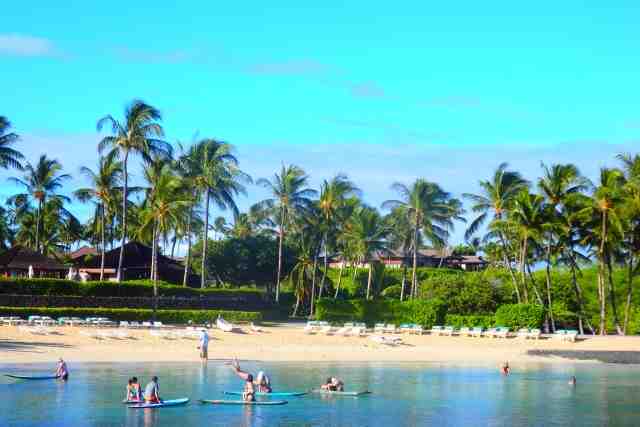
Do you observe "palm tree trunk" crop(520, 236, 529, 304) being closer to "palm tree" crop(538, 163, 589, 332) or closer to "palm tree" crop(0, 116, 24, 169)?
A: "palm tree" crop(538, 163, 589, 332)

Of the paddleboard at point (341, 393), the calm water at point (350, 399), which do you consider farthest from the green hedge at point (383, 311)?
the paddleboard at point (341, 393)

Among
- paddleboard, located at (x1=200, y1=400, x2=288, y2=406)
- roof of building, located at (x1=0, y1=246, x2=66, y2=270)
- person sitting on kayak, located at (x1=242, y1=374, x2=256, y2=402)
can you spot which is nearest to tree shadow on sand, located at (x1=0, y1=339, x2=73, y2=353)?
paddleboard, located at (x1=200, y1=400, x2=288, y2=406)

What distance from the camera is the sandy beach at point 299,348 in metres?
42.2

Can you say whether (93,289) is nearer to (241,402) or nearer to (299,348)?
(299,348)

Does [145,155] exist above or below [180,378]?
above

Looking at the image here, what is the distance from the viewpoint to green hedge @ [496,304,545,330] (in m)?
56.3

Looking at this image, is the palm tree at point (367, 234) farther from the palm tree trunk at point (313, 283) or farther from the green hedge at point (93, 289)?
the green hedge at point (93, 289)

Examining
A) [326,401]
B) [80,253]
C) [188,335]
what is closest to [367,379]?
[326,401]

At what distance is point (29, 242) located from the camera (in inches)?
3568

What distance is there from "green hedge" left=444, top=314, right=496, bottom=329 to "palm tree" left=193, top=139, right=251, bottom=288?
20.1m

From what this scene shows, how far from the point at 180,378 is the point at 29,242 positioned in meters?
60.7

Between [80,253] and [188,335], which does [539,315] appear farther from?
[80,253]

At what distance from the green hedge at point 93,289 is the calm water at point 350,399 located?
15.4 m

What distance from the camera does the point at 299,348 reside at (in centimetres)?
4934
